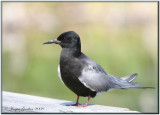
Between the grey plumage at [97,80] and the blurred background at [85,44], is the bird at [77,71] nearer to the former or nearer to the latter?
the grey plumage at [97,80]

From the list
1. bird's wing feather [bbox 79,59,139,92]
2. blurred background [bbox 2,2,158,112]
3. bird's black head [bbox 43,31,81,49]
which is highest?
bird's black head [bbox 43,31,81,49]

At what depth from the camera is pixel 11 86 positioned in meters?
8.38

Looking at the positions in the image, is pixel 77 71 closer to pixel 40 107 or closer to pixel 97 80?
pixel 97 80

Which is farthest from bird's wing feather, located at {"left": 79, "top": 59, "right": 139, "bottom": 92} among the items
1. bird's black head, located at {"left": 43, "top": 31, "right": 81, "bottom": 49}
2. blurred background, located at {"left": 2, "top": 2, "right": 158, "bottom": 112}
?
blurred background, located at {"left": 2, "top": 2, "right": 158, "bottom": 112}

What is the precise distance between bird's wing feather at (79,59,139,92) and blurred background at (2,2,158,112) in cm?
210

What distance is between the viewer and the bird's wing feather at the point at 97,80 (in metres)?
5.23

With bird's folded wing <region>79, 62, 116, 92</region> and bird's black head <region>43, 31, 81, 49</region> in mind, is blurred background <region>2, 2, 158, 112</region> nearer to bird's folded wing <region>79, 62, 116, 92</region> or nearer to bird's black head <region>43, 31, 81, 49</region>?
bird's folded wing <region>79, 62, 116, 92</region>

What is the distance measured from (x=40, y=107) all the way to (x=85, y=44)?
16.7 feet

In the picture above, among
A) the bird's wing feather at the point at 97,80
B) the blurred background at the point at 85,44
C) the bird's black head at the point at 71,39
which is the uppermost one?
the bird's black head at the point at 71,39

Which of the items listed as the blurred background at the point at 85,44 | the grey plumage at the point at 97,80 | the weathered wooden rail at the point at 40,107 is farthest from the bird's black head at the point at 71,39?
the blurred background at the point at 85,44

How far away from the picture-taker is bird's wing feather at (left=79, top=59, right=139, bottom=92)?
5.23m

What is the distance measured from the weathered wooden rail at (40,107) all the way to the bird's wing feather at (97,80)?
0.83ft

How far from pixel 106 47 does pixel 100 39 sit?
21.8 inches

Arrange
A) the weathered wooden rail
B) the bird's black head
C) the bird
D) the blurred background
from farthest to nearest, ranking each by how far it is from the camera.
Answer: the blurred background, the bird's black head, the bird, the weathered wooden rail
